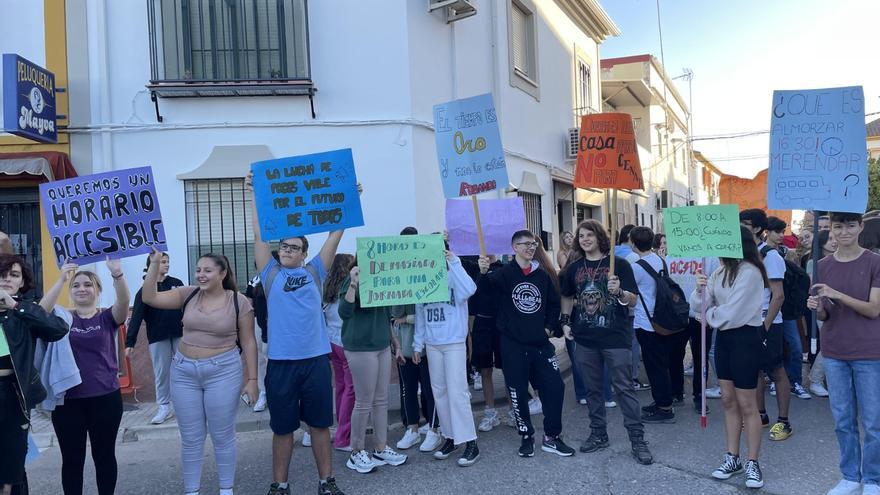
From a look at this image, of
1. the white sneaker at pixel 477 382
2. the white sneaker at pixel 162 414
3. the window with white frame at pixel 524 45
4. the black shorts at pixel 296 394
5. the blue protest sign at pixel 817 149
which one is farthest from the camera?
the window with white frame at pixel 524 45

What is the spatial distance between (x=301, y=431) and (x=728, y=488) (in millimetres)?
3823

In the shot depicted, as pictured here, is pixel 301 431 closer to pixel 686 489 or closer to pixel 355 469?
pixel 355 469

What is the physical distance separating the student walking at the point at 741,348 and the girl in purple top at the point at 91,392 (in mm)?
4094

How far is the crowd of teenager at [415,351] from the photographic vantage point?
4.15 m

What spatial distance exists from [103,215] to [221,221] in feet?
14.3

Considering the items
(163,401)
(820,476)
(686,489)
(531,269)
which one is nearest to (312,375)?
(531,269)

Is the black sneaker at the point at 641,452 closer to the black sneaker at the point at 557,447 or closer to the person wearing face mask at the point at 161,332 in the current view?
the black sneaker at the point at 557,447

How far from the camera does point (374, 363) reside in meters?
5.21

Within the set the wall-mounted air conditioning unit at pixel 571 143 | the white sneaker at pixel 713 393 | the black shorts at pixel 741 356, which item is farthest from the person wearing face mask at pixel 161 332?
the wall-mounted air conditioning unit at pixel 571 143

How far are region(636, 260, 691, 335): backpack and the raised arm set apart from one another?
4.49 meters

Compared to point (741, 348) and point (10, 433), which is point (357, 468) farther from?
point (741, 348)

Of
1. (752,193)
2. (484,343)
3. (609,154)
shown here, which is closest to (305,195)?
(484,343)

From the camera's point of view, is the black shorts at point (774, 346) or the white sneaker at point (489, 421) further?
the white sneaker at point (489, 421)

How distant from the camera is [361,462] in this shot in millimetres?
5145
